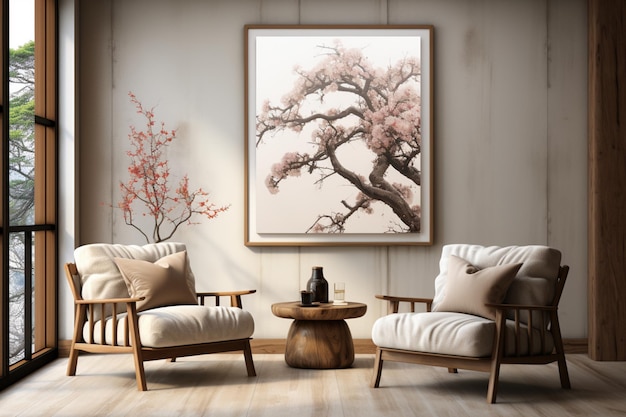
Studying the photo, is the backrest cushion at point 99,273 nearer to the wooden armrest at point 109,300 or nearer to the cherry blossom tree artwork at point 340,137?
the wooden armrest at point 109,300

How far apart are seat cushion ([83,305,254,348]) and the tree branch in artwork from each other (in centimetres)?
140

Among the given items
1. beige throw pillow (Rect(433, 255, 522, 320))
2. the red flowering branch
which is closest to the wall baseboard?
the red flowering branch

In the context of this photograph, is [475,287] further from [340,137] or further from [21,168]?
[21,168]

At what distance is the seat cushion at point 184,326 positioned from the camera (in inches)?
189

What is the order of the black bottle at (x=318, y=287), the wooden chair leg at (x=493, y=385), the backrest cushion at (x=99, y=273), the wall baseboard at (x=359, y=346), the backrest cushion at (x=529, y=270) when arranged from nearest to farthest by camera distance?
the wooden chair leg at (x=493, y=385)
the backrest cushion at (x=529, y=270)
the backrest cushion at (x=99, y=273)
the black bottle at (x=318, y=287)
the wall baseboard at (x=359, y=346)

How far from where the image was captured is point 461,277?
500 centimetres

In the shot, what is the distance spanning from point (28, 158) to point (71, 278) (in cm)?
99

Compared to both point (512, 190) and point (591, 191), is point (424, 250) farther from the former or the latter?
point (591, 191)

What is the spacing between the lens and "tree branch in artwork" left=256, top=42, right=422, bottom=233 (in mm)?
6312

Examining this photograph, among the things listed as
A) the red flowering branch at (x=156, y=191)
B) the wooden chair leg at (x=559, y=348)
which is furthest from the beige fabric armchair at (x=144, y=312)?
the wooden chair leg at (x=559, y=348)

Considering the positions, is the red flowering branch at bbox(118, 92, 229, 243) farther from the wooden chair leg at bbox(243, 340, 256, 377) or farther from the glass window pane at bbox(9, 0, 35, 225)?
the wooden chair leg at bbox(243, 340, 256, 377)

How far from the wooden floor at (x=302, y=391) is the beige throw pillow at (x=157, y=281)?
0.50m

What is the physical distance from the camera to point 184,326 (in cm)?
488

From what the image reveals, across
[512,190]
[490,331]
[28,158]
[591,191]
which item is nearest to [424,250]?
[512,190]
